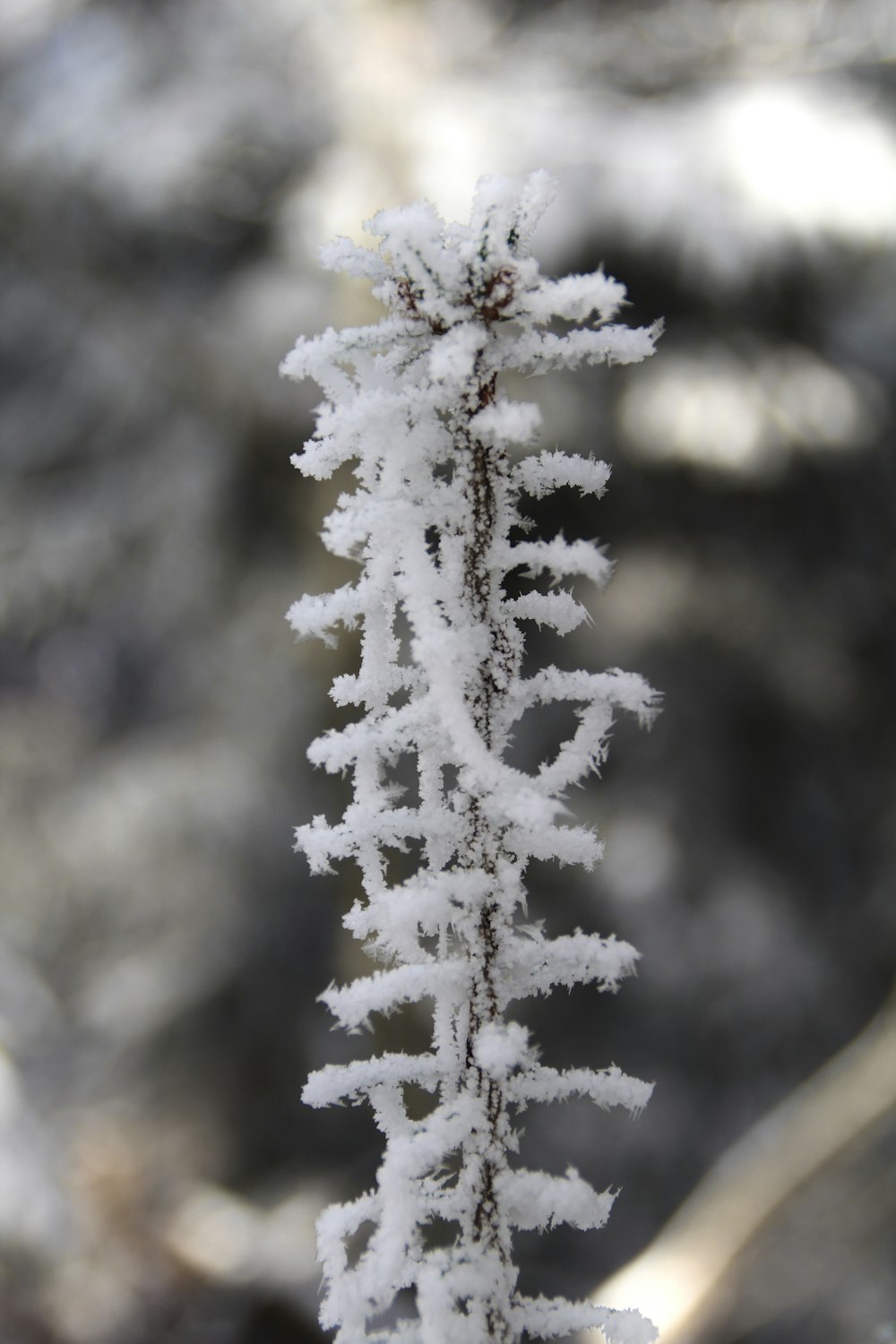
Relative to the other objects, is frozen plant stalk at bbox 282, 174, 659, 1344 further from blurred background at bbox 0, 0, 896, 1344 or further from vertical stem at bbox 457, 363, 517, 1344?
blurred background at bbox 0, 0, 896, 1344

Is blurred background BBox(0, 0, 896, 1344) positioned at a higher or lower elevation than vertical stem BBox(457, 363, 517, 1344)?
higher

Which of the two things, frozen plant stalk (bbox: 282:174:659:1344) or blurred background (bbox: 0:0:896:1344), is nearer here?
frozen plant stalk (bbox: 282:174:659:1344)

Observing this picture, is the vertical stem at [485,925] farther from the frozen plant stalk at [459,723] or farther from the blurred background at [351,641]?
the blurred background at [351,641]

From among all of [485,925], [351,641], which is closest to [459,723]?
[485,925]

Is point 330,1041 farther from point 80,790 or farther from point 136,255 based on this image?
point 136,255

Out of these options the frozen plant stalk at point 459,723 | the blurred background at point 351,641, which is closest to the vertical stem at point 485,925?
the frozen plant stalk at point 459,723

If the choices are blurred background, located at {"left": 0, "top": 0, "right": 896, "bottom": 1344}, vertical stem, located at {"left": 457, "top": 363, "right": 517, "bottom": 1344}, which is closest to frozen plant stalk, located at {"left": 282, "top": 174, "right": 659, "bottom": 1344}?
vertical stem, located at {"left": 457, "top": 363, "right": 517, "bottom": 1344}
